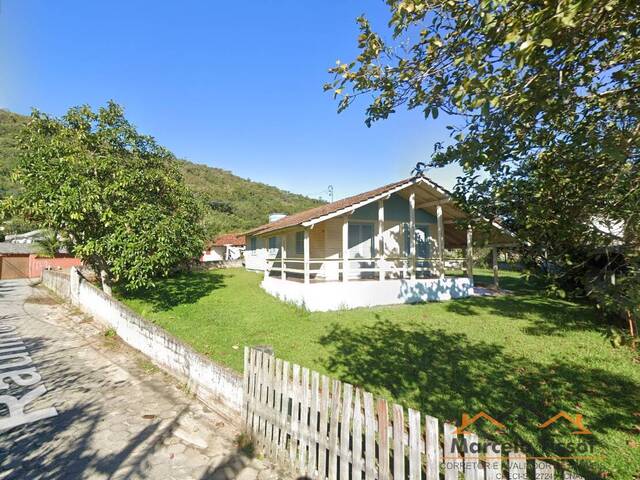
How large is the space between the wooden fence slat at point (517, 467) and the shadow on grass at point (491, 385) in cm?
211

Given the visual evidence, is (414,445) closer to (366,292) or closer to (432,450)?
(432,450)

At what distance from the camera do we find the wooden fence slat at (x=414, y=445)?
236 centimetres

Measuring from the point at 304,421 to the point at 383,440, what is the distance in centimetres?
106

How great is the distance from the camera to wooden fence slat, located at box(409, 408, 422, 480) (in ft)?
7.73

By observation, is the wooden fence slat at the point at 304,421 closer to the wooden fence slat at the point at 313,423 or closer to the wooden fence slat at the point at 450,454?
the wooden fence slat at the point at 313,423

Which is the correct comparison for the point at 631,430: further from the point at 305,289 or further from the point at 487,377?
the point at 305,289

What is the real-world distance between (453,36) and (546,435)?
5.40 metres

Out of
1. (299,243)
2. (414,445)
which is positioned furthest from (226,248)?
(414,445)

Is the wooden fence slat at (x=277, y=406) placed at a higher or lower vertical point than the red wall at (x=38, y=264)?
lower

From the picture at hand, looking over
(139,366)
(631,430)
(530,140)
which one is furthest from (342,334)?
(530,140)

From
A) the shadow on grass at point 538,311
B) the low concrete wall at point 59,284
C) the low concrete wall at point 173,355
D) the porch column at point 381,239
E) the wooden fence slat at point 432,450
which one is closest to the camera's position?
the wooden fence slat at point 432,450

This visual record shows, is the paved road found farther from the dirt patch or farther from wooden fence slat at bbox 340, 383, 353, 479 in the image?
the dirt patch

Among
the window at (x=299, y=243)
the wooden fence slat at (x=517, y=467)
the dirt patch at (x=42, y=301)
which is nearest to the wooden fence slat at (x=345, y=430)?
the wooden fence slat at (x=517, y=467)

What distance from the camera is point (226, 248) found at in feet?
155
